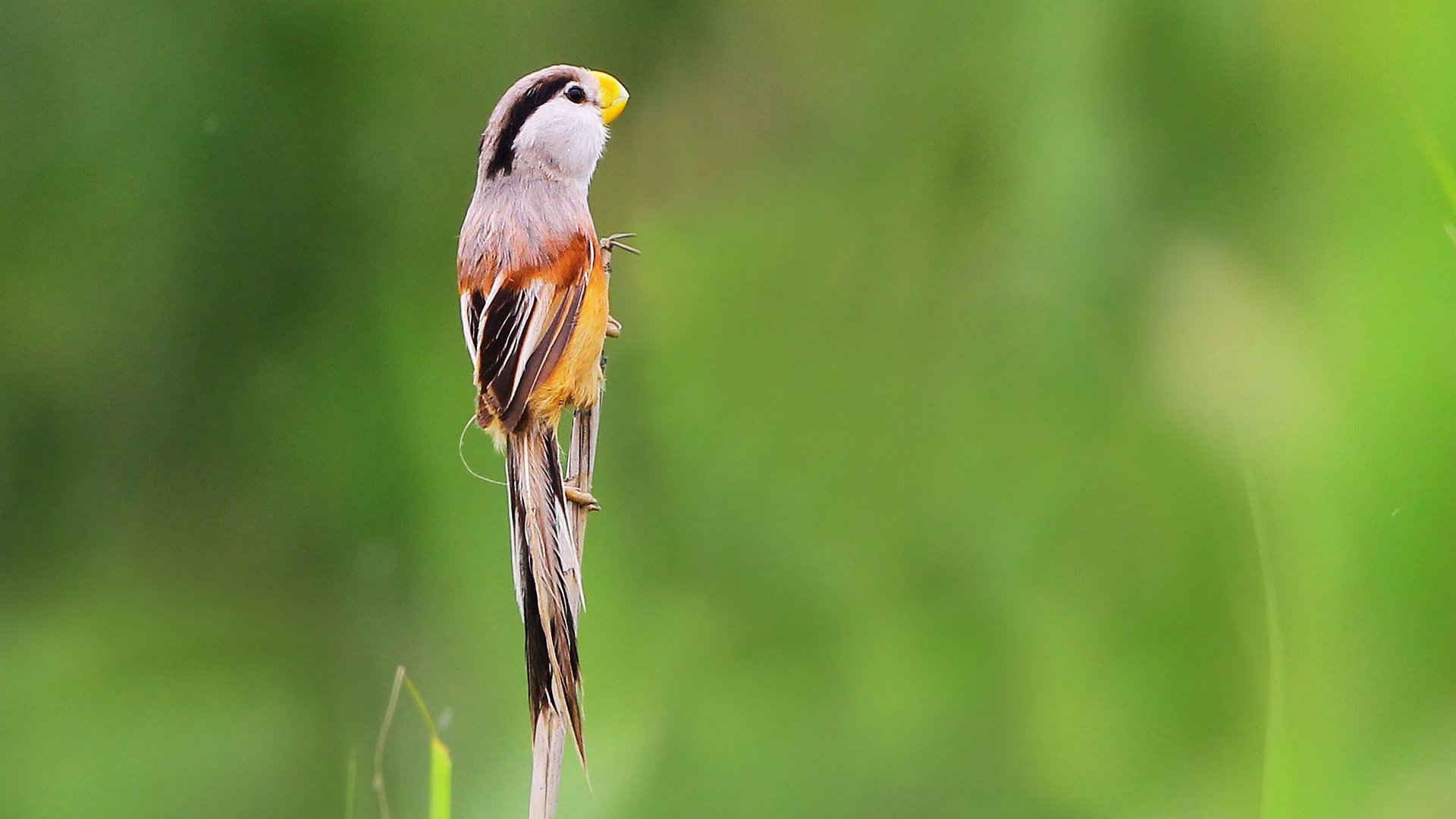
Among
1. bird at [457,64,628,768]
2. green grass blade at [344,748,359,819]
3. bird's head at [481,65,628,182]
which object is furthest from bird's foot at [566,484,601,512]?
green grass blade at [344,748,359,819]

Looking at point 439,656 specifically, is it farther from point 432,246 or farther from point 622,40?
point 622,40

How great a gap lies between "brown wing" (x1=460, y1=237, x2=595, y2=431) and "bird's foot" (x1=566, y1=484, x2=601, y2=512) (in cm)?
4

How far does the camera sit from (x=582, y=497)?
22.9 inches

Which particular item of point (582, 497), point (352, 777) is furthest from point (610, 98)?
point (352, 777)

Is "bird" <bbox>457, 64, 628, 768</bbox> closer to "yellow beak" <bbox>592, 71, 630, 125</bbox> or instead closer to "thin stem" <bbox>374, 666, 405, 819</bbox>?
"yellow beak" <bbox>592, 71, 630, 125</bbox>

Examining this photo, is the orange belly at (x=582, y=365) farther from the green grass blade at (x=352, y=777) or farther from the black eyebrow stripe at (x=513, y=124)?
the green grass blade at (x=352, y=777)

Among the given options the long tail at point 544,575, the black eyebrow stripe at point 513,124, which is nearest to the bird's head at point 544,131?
the black eyebrow stripe at point 513,124

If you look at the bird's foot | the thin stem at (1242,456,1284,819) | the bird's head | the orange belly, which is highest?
the bird's head

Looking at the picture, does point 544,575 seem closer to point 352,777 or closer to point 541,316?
point 541,316

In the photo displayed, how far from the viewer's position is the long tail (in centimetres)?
53

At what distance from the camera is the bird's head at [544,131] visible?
61 cm

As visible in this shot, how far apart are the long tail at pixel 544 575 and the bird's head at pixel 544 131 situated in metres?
0.13

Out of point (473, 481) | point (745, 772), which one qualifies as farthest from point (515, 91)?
point (745, 772)

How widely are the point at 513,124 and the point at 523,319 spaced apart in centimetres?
9
